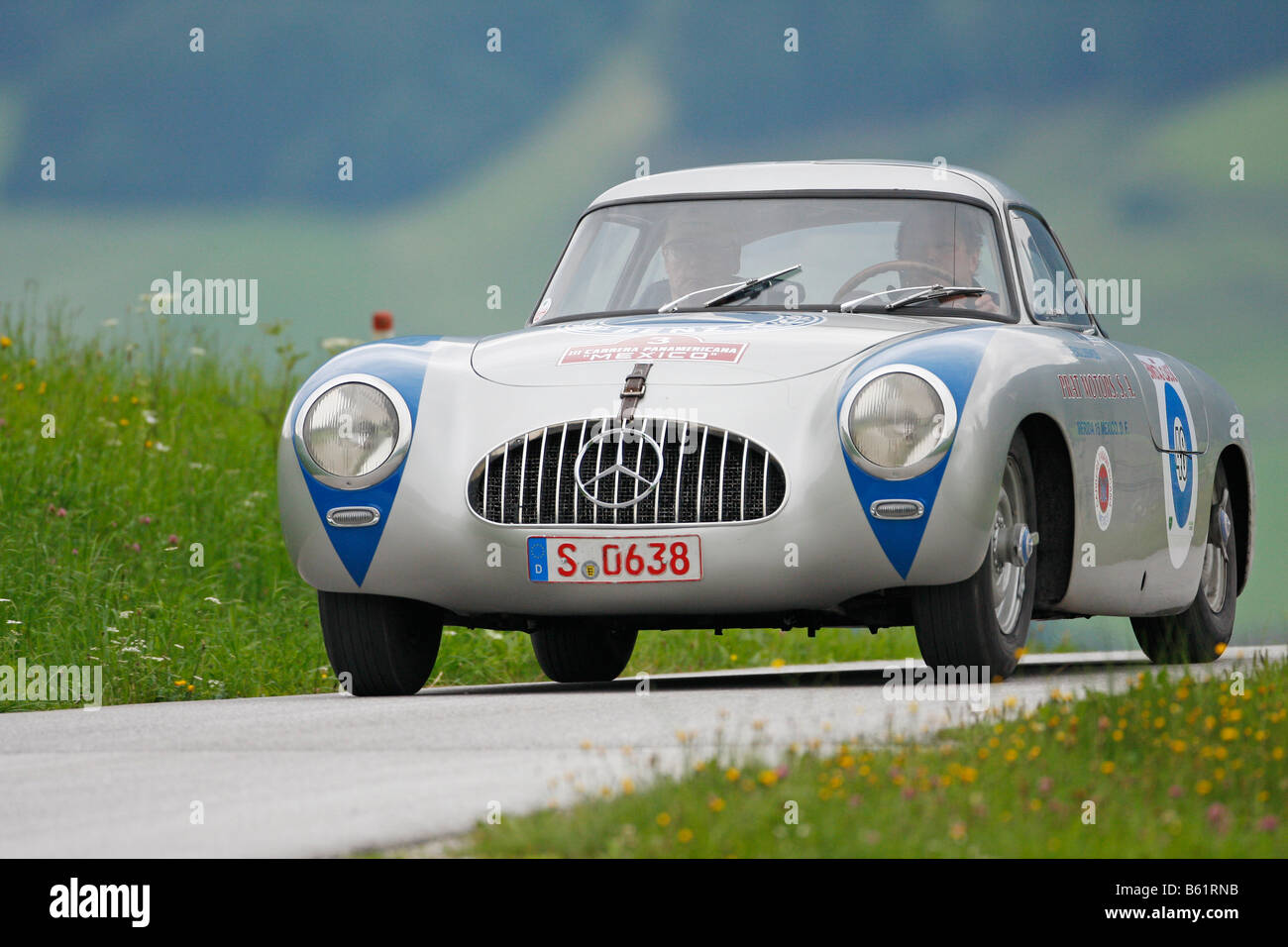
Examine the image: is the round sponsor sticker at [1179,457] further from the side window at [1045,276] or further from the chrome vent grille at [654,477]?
the chrome vent grille at [654,477]

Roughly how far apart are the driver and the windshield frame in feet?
0.24

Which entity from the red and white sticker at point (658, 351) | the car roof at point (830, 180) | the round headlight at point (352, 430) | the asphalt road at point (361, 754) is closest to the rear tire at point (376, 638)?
the asphalt road at point (361, 754)

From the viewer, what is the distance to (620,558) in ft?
20.6

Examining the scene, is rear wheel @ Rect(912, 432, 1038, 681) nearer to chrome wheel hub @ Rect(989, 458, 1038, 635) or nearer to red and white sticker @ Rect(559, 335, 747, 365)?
chrome wheel hub @ Rect(989, 458, 1038, 635)

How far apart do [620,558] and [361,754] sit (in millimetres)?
1495

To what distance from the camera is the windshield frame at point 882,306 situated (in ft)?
24.5

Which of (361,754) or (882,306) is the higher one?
(882,306)

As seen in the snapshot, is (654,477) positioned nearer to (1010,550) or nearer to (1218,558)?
(1010,550)

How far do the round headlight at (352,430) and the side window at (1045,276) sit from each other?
274 centimetres

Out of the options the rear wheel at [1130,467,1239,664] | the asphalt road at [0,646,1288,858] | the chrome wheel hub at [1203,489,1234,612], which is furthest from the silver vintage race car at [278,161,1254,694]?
the chrome wheel hub at [1203,489,1234,612]

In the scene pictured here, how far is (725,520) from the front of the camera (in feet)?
20.5

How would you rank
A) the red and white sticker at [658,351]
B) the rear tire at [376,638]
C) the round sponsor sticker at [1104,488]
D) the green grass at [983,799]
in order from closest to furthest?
the green grass at [983,799] → the red and white sticker at [658,351] → the rear tire at [376,638] → the round sponsor sticker at [1104,488]

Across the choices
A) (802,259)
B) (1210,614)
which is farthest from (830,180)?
(1210,614)
